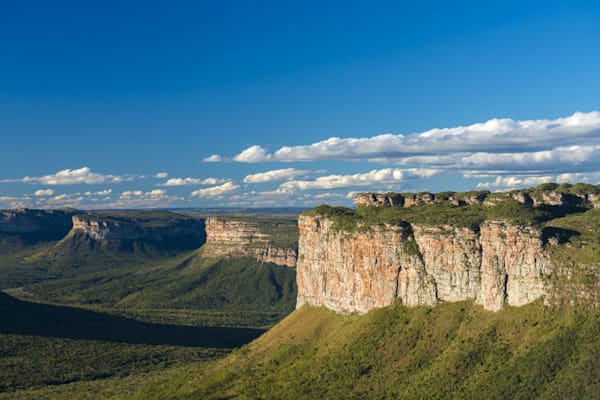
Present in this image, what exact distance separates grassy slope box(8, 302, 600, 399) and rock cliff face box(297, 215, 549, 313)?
293 cm

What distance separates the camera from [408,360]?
383 feet

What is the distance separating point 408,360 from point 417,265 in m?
20.0

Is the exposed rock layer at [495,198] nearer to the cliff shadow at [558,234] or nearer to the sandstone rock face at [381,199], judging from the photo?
the sandstone rock face at [381,199]

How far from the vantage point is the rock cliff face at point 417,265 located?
111688 mm

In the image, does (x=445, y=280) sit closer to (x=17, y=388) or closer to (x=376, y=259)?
(x=376, y=259)

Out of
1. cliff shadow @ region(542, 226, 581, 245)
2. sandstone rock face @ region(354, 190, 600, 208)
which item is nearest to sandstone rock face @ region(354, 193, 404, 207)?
sandstone rock face @ region(354, 190, 600, 208)

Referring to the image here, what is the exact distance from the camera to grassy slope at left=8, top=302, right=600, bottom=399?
98188mm

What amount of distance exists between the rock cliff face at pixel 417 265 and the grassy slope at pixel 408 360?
9.62ft

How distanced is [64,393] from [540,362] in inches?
4236

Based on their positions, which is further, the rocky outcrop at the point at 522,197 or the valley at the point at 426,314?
the rocky outcrop at the point at 522,197

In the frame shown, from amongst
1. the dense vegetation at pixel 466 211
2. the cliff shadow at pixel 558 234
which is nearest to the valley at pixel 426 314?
the cliff shadow at pixel 558 234

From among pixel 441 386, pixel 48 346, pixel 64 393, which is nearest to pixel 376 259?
pixel 441 386

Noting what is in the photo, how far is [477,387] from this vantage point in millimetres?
101812

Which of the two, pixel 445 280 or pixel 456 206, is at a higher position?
pixel 456 206
